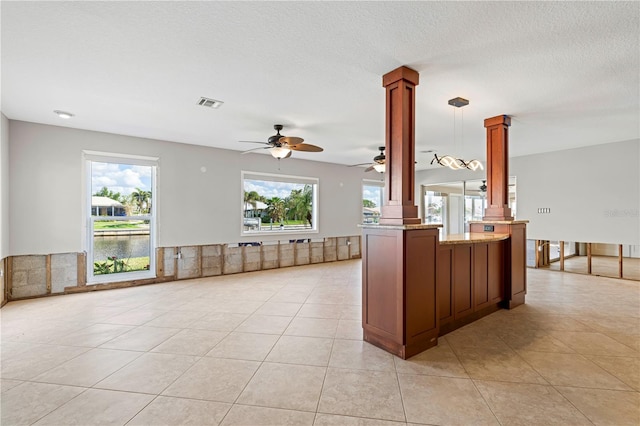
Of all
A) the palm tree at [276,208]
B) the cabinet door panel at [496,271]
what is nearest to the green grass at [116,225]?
the palm tree at [276,208]

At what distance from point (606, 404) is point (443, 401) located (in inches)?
43.4

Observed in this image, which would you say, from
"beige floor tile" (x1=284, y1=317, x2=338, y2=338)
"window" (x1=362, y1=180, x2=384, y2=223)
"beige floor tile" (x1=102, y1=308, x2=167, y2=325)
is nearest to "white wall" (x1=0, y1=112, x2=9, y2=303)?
"beige floor tile" (x1=102, y1=308, x2=167, y2=325)

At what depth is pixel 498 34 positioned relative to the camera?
7.70 feet

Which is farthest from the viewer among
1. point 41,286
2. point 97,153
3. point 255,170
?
point 255,170

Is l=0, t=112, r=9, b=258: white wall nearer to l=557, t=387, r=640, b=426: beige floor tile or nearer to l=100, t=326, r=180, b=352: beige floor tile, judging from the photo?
l=100, t=326, r=180, b=352: beige floor tile

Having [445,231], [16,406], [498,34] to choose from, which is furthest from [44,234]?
[445,231]

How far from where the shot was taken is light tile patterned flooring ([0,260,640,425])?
6.41 feet

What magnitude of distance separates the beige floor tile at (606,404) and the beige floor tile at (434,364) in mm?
702

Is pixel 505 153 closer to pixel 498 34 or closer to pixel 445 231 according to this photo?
pixel 498 34

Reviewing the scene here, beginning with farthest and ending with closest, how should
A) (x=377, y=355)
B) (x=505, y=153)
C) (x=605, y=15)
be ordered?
(x=505, y=153) → (x=377, y=355) → (x=605, y=15)

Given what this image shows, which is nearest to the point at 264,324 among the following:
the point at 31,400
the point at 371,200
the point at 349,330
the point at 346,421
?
the point at 349,330

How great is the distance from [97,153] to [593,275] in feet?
32.6

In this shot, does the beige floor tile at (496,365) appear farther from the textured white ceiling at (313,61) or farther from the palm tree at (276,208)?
the palm tree at (276,208)

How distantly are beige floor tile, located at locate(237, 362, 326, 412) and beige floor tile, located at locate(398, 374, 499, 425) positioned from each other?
0.66 m
